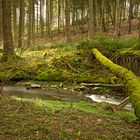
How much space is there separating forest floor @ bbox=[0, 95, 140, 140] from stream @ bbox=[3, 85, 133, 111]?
5259 mm

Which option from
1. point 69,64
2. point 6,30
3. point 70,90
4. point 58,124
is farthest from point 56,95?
point 58,124

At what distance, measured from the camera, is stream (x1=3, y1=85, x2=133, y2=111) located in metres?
16.1

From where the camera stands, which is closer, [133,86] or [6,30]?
[133,86]

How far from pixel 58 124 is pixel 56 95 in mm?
8134

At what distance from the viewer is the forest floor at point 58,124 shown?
7830mm

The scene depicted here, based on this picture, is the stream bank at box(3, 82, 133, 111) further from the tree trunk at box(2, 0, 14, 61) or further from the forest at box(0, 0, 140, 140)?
the tree trunk at box(2, 0, 14, 61)

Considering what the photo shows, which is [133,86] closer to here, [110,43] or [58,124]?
[58,124]

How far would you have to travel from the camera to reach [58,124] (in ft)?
28.6

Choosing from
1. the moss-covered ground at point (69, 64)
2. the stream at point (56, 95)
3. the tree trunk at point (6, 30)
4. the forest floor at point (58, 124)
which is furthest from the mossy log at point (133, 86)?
the tree trunk at point (6, 30)

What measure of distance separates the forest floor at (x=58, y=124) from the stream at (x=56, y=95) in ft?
17.3

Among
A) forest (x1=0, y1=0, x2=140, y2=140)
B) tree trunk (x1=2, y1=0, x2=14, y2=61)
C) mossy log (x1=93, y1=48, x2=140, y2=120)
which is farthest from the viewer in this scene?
tree trunk (x1=2, y1=0, x2=14, y2=61)

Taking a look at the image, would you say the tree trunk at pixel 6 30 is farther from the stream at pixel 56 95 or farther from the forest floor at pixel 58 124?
the forest floor at pixel 58 124

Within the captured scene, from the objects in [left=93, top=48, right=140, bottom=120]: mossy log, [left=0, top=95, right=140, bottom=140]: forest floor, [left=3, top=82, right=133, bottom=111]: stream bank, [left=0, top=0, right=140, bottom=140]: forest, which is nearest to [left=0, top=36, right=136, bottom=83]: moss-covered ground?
[left=0, top=0, right=140, bottom=140]: forest

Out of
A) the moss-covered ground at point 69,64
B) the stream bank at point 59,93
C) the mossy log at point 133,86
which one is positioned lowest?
the stream bank at point 59,93
